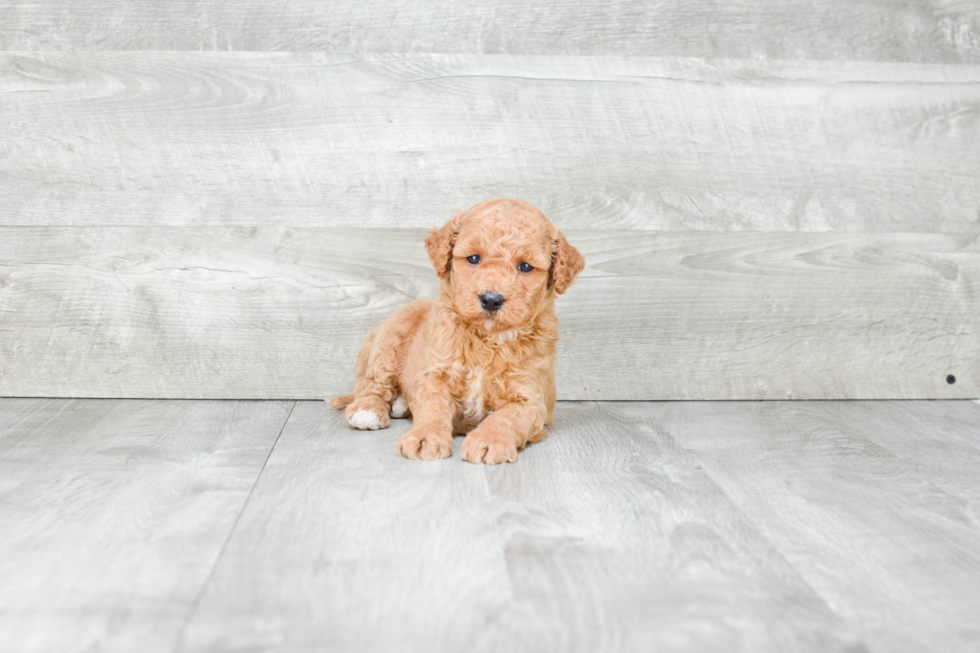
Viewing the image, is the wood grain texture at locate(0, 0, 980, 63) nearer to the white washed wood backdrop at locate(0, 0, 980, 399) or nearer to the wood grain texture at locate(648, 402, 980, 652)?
the white washed wood backdrop at locate(0, 0, 980, 399)

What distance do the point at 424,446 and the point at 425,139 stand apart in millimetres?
1120

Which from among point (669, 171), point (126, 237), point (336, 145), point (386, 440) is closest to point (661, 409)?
point (669, 171)

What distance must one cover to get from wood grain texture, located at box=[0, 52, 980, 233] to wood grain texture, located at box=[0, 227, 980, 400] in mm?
85

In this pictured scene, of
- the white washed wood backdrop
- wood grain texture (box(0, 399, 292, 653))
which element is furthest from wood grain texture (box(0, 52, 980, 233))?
wood grain texture (box(0, 399, 292, 653))

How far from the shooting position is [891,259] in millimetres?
2803

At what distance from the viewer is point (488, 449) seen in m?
1.88

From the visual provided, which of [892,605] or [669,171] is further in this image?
[669,171]

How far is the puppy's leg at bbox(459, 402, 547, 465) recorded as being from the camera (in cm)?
188

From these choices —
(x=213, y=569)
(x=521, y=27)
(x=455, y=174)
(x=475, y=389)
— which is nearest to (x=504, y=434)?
(x=475, y=389)

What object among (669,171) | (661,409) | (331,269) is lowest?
(661,409)

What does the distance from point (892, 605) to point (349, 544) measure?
0.88 metres

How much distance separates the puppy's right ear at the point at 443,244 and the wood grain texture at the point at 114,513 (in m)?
0.62

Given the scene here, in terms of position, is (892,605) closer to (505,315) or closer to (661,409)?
(505,315)

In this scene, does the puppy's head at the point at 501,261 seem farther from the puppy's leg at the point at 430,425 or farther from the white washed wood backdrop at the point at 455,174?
the white washed wood backdrop at the point at 455,174
